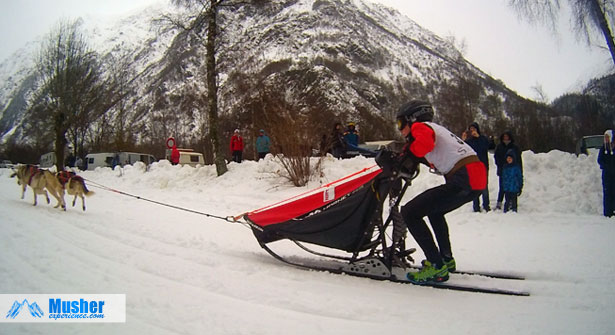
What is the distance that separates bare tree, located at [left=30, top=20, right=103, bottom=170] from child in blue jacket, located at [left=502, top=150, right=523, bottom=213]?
24.2 m

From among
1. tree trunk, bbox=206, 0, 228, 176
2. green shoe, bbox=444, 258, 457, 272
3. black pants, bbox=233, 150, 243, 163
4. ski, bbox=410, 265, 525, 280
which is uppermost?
tree trunk, bbox=206, 0, 228, 176

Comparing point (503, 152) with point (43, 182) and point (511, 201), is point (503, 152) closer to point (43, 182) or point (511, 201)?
point (511, 201)

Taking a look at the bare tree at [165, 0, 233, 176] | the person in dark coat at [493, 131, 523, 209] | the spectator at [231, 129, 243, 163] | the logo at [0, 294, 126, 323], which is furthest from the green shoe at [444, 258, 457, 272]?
the spectator at [231, 129, 243, 163]

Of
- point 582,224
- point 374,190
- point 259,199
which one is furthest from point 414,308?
point 259,199

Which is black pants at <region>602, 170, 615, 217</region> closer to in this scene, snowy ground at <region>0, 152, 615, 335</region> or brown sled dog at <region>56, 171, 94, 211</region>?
snowy ground at <region>0, 152, 615, 335</region>

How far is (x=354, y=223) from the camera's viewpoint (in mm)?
3496

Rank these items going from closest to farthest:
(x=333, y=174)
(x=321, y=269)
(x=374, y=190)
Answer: (x=374, y=190)
(x=321, y=269)
(x=333, y=174)

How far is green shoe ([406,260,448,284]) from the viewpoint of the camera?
3.22 meters

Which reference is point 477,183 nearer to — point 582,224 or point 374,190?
point 374,190

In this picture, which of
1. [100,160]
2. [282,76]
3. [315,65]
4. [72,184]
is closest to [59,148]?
[100,160]

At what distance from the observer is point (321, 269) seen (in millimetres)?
3662

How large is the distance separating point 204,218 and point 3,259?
11.5 feet

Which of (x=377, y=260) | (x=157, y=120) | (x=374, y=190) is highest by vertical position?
(x=157, y=120)

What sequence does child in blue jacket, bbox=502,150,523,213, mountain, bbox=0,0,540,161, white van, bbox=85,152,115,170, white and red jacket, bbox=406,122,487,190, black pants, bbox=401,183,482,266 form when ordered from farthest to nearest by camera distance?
white van, bbox=85,152,115,170 → mountain, bbox=0,0,540,161 → child in blue jacket, bbox=502,150,523,213 → black pants, bbox=401,183,482,266 → white and red jacket, bbox=406,122,487,190
